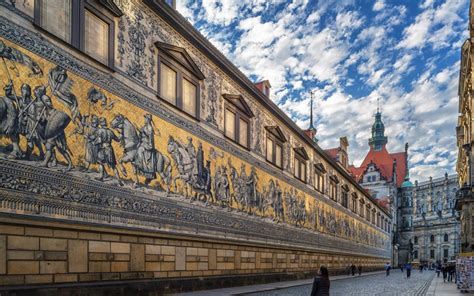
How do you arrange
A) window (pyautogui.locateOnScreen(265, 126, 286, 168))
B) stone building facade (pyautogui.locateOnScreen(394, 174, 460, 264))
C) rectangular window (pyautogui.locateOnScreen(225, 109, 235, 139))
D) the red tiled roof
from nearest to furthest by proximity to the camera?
rectangular window (pyautogui.locateOnScreen(225, 109, 235, 139)) < window (pyautogui.locateOnScreen(265, 126, 286, 168)) < the red tiled roof < stone building facade (pyautogui.locateOnScreen(394, 174, 460, 264))

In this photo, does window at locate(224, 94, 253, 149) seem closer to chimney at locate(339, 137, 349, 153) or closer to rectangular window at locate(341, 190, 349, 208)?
rectangular window at locate(341, 190, 349, 208)

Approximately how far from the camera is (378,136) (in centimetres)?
8662

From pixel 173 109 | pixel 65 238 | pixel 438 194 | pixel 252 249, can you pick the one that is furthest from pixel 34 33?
pixel 438 194

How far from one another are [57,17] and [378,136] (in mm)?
83102

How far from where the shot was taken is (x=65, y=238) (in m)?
9.35

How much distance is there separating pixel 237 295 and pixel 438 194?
7687 cm

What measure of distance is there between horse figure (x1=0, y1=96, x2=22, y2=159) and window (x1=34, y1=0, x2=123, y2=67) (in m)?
1.92

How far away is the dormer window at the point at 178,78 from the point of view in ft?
44.7

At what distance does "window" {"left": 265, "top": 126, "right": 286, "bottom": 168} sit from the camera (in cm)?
2225

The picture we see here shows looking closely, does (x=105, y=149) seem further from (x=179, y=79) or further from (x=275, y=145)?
(x=275, y=145)

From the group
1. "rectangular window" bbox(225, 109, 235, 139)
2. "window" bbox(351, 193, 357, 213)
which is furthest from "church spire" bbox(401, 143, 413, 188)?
"rectangular window" bbox(225, 109, 235, 139)

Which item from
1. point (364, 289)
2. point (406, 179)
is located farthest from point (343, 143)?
point (406, 179)

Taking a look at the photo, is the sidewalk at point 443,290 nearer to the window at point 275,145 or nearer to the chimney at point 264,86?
the window at point 275,145

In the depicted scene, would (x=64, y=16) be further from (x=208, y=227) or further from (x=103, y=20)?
(x=208, y=227)
